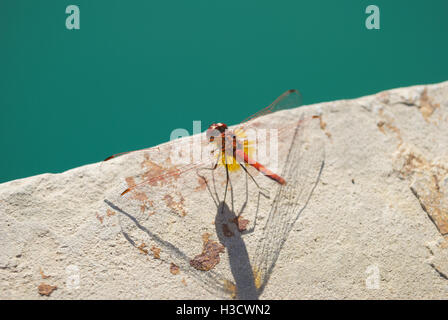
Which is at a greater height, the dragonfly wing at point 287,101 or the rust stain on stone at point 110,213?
the dragonfly wing at point 287,101

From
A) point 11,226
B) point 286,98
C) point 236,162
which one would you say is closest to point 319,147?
point 286,98

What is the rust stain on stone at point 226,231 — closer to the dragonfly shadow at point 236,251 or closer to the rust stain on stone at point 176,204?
the dragonfly shadow at point 236,251

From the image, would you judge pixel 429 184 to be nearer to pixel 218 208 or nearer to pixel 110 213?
pixel 218 208

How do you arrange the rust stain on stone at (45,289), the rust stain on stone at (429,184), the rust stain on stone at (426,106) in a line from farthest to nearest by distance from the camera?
the rust stain on stone at (426,106) → the rust stain on stone at (429,184) → the rust stain on stone at (45,289)

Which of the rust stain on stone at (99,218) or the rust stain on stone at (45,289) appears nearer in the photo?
the rust stain on stone at (45,289)

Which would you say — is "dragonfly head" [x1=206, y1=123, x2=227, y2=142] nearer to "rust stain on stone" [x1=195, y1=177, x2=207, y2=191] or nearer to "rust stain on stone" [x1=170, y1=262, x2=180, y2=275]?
"rust stain on stone" [x1=195, y1=177, x2=207, y2=191]

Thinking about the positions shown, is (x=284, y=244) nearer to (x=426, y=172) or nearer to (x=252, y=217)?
(x=252, y=217)

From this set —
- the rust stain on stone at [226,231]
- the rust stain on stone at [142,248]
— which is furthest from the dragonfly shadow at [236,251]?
the rust stain on stone at [142,248]

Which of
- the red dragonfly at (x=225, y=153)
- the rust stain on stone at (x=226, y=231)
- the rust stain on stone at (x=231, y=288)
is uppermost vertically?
the red dragonfly at (x=225, y=153)

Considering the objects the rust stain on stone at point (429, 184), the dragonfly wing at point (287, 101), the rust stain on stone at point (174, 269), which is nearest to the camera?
the rust stain on stone at point (174, 269)
